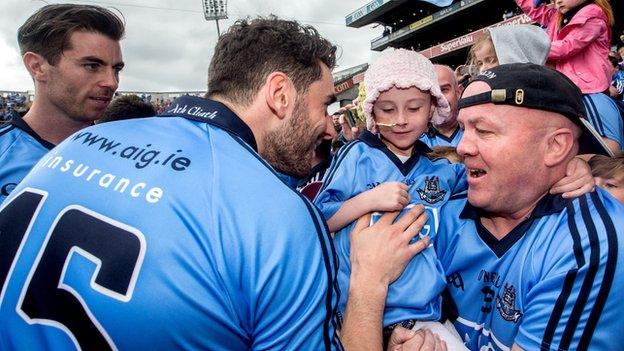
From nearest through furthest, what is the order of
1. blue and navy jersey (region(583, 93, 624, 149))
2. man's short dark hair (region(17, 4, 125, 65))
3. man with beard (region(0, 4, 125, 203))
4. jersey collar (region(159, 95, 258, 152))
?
jersey collar (region(159, 95, 258, 152)), man with beard (region(0, 4, 125, 203)), man's short dark hair (region(17, 4, 125, 65)), blue and navy jersey (region(583, 93, 624, 149))

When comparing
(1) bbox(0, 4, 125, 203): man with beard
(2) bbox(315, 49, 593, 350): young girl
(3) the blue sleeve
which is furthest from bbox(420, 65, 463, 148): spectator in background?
(1) bbox(0, 4, 125, 203): man with beard

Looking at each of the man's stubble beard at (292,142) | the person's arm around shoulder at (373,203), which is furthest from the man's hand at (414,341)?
the man's stubble beard at (292,142)

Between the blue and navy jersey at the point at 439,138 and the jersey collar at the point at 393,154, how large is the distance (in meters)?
1.18

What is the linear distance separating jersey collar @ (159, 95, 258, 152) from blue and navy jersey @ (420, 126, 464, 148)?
2499 millimetres

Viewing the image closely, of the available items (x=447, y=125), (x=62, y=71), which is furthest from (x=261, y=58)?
(x=447, y=125)

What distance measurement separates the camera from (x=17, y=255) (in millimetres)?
1238

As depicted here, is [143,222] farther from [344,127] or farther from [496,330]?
[344,127]

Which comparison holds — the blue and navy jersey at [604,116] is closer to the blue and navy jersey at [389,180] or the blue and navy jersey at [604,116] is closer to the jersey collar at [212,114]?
the blue and navy jersey at [389,180]

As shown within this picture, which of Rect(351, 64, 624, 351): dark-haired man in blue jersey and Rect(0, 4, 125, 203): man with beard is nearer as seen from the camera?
Rect(351, 64, 624, 351): dark-haired man in blue jersey

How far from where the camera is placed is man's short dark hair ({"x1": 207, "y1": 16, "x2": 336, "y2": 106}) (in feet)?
5.49

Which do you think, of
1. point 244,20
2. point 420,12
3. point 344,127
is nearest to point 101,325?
point 244,20

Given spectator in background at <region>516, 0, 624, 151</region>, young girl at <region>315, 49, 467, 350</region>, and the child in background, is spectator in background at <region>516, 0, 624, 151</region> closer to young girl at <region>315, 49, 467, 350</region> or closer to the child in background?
the child in background

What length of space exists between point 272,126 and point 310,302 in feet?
2.43

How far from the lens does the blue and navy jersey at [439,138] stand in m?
3.67
